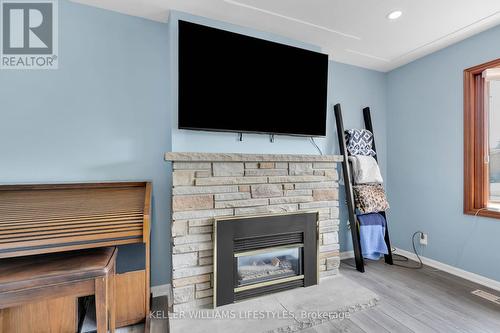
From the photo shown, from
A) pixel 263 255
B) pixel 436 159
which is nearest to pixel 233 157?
pixel 263 255

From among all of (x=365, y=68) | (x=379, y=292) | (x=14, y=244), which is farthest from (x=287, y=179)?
(x=365, y=68)

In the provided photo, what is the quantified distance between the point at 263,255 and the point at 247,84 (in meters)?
1.43

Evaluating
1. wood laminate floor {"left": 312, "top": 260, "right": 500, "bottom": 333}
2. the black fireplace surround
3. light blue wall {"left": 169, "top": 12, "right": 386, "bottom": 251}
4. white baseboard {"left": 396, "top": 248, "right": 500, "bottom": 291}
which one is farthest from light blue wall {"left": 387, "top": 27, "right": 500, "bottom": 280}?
the black fireplace surround

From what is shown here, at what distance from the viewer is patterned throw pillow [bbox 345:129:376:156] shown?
268cm

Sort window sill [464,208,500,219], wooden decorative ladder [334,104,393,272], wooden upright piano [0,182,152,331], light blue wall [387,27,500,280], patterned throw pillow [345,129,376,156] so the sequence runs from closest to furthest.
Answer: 1. wooden upright piano [0,182,152,331]
2. window sill [464,208,500,219]
3. light blue wall [387,27,500,280]
4. wooden decorative ladder [334,104,393,272]
5. patterned throw pillow [345,129,376,156]

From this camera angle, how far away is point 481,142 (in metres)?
2.24

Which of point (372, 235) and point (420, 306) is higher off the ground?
point (372, 235)

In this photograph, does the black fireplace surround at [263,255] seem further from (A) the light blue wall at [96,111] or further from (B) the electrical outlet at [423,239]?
(B) the electrical outlet at [423,239]

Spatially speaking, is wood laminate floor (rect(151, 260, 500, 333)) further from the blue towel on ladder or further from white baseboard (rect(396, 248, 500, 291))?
the blue towel on ladder

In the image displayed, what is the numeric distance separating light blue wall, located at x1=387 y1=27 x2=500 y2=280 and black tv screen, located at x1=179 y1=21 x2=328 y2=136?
128cm

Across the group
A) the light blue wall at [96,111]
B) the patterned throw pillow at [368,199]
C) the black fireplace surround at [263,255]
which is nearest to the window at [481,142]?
the patterned throw pillow at [368,199]

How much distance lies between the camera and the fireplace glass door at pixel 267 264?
1856mm

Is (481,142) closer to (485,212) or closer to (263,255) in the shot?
(485,212)

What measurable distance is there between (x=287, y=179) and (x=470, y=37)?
224cm
